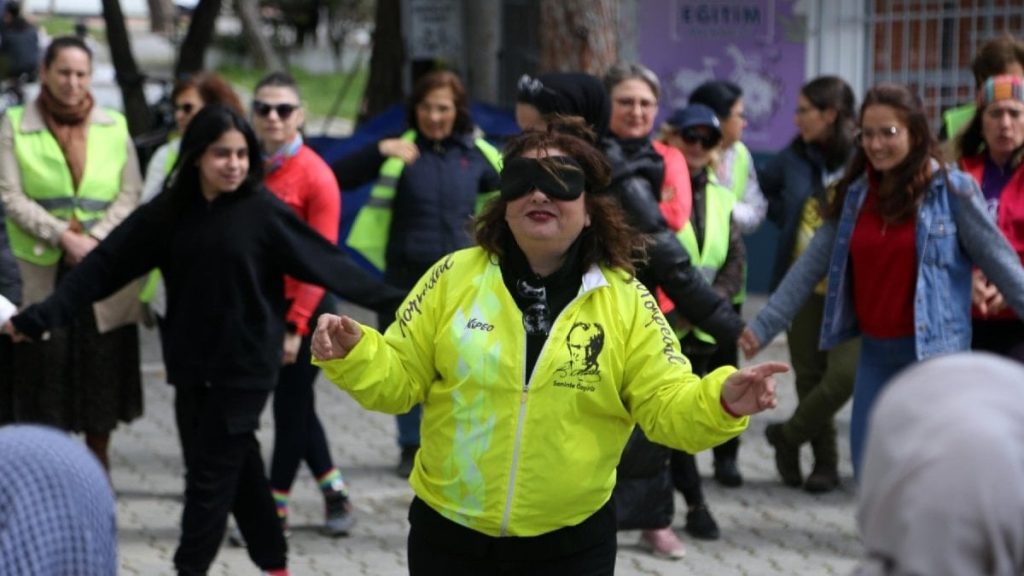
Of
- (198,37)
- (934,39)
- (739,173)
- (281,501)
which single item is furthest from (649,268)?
(198,37)

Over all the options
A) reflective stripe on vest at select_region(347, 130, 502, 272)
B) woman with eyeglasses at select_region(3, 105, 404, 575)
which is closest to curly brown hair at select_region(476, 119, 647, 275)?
woman with eyeglasses at select_region(3, 105, 404, 575)

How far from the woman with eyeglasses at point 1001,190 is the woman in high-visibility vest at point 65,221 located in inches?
139

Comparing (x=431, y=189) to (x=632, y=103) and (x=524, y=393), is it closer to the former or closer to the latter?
(x=632, y=103)

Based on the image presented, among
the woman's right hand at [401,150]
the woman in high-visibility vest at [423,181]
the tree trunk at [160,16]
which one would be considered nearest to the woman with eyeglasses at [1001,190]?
the woman in high-visibility vest at [423,181]

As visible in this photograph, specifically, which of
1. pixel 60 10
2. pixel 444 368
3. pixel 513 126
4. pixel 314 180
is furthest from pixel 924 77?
pixel 60 10

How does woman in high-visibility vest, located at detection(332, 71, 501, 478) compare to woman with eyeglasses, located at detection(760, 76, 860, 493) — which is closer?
woman in high-visibility vest, located at detection(332, 71, 501, 478)

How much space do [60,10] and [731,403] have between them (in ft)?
121

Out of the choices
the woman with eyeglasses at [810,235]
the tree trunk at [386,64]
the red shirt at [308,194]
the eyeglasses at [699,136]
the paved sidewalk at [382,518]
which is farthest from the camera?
the tree trunk at [386,64]

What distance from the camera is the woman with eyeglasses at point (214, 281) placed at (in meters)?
6.16

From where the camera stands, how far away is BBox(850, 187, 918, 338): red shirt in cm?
624

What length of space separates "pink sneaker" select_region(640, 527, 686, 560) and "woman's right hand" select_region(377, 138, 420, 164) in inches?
76.7

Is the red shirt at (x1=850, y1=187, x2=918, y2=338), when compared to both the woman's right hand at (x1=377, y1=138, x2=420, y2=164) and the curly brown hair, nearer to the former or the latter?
the curly brown hair

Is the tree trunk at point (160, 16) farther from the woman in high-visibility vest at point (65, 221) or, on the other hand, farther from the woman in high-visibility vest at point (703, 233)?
the woman in high-visibility vest at point (703, 233)

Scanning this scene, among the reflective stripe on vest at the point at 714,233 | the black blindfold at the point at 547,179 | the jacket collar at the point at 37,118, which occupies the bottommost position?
the reflective stripe on vest at the point at 714,233
